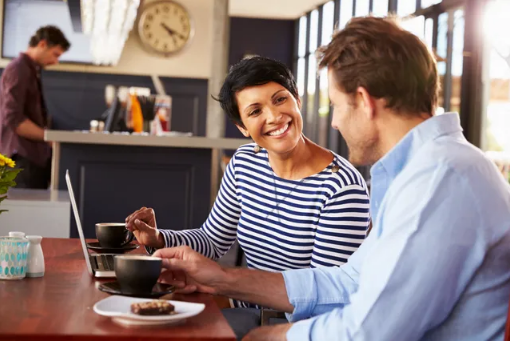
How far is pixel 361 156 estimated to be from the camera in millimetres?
1367

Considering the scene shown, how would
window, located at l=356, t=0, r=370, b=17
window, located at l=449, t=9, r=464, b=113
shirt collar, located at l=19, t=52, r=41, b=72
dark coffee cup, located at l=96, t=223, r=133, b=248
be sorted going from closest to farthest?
dark coffee cup, located at l=96, t=223, r=133, b=248, shirt collar, located at l=19, t=52, r=41, b=72, window, located at l=449, t=9, r=464, b=113, window, located at l=356, t=0, r=370, b=17

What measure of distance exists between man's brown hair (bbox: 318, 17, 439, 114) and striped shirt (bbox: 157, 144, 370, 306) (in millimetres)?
637

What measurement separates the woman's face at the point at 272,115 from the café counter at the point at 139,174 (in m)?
2.32

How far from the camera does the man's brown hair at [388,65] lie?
130cm

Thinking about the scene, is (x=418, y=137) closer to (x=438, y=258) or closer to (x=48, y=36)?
(x=438, y=258)

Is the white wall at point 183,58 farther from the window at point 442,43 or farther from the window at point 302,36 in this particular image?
the window at point 302,36

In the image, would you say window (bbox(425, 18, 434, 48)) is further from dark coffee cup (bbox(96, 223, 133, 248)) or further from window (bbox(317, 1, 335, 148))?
dark coffee cup (bbox(96, 223, 133, 248))

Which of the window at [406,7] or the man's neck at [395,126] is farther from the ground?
the window at [406,7]

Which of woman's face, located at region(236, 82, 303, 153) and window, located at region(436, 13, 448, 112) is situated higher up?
window, located at region(436, 13, 448, 112)

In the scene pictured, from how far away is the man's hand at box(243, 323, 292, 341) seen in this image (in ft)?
4.27

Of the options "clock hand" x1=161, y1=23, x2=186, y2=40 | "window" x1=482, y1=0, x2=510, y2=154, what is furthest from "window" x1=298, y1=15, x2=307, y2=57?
"window" x1=482, y1=0, x2=510, y2=154

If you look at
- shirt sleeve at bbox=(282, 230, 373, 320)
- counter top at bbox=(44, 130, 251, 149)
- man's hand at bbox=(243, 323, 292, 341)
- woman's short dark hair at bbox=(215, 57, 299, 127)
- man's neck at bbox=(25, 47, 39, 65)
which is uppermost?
man's neck at bbox=(25, 47, 39, 65)

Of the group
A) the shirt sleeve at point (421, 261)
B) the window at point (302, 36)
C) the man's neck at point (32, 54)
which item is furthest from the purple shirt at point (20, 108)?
the window at point (302, 36)

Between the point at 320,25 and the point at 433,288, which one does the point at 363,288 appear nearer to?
the point at 433,288
